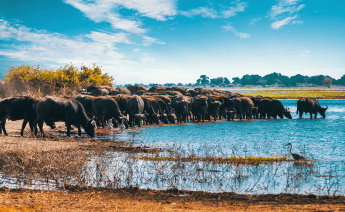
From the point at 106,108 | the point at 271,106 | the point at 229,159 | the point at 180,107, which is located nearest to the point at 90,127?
the point at 106,108

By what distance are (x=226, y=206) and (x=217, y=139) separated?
12.1 m

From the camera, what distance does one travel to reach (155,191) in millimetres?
7711

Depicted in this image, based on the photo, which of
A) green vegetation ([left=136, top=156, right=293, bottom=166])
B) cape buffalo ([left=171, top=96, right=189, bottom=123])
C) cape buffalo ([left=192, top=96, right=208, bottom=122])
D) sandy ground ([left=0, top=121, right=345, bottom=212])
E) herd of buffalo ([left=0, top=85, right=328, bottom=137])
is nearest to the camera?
sandy ground ([left=0, top=121, right=345, bottom=212])

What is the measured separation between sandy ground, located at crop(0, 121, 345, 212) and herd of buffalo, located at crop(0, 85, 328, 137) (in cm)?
840

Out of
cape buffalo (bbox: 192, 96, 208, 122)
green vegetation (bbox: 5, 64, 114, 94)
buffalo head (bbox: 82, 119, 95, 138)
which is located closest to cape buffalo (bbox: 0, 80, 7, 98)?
green vegetation (bbox: 5, 64, 114, 94)

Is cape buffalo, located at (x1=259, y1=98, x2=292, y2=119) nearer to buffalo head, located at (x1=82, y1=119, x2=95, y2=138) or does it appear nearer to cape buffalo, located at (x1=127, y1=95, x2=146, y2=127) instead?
cape buffalo, located at (x1=127, y1=95, x2=146, y2=127)

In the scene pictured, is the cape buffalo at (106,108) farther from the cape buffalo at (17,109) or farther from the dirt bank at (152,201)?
the dirt bank at (152,201)

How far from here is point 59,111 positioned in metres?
14.9

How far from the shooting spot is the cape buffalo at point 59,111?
1456 cm

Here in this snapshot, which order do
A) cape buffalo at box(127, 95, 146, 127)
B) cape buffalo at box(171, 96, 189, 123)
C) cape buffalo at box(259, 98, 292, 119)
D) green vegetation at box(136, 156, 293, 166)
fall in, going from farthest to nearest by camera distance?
cape buffalo at box(259, 98, 292, 119), cape buffalo at box(171, 96, 189, 123), cape buffalo at box(127, 95, 146, 127), green vegetation at box(136, 156, 293, 166)

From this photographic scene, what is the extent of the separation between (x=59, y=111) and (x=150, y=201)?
10.3m

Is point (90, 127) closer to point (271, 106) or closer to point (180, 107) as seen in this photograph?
point (180, 107)

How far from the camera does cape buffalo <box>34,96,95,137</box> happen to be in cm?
1456

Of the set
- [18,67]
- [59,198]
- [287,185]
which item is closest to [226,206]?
[287,185]
